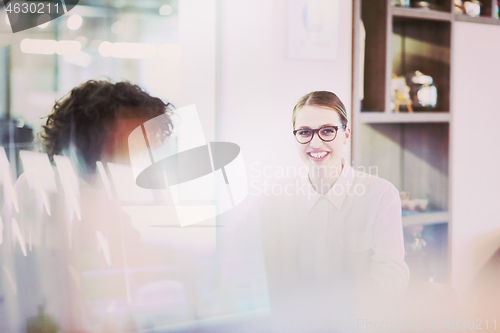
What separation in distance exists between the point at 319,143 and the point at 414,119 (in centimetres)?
51

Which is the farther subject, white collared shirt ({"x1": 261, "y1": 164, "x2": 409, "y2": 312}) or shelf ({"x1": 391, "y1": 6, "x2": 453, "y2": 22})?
shelf ({"x1": 391, "y1": 6, "x2": 453, "y2": 22})

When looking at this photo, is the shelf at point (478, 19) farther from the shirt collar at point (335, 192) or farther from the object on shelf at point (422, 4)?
the shirt collar at point (335, 192)

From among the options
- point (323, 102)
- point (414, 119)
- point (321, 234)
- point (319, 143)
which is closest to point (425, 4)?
point (414, 119)

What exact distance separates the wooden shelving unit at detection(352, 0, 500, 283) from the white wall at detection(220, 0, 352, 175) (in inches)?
11.0

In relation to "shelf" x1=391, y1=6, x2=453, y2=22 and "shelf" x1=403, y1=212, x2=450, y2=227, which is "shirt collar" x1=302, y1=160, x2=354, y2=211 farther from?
"shelf" x1=391, y1=6, x2=453, y2=22

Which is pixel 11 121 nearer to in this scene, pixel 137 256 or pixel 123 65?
pixel 123 65

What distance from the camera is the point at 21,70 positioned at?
3.57 ft

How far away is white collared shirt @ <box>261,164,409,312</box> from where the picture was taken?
1.26 meters

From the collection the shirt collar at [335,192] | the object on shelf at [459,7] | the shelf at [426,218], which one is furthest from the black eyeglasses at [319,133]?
the object on shelf at [459,7]

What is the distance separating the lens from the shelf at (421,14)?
148cm

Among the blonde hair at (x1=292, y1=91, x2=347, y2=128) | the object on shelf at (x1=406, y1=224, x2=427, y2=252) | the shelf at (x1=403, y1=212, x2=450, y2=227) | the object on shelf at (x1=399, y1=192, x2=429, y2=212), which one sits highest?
the blonde hair at (x1=292, y1=91, x2=347, y2=128)

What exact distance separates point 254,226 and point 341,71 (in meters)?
0.58

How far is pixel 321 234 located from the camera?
126 cm

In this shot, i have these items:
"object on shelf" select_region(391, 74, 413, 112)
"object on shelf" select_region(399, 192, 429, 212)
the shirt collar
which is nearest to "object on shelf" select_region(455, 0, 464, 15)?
"object on shelf" select_region(391, 74, 413, 112)
